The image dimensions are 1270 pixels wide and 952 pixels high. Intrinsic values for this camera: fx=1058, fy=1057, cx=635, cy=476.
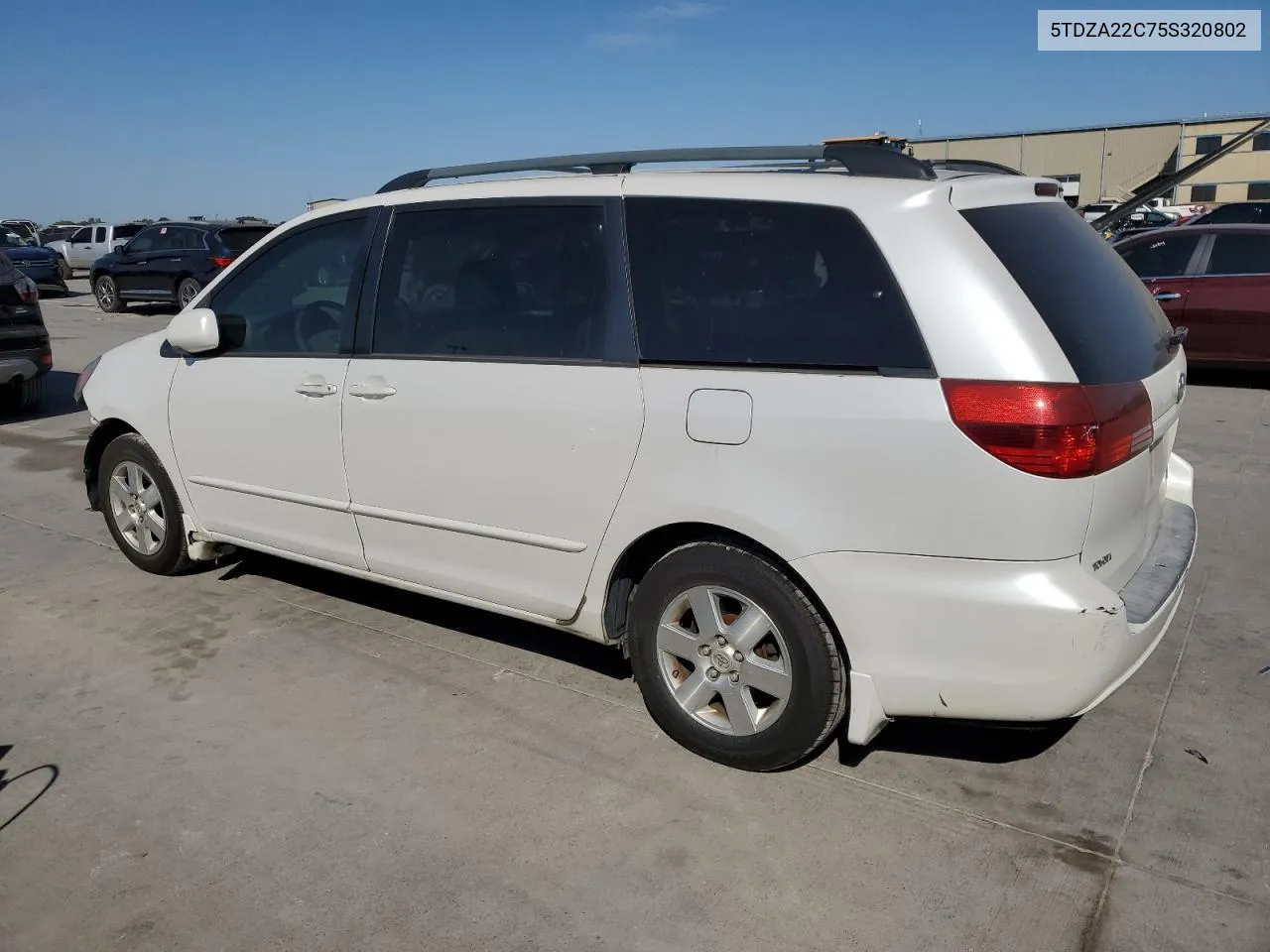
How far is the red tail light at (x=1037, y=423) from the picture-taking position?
2719 millimetres

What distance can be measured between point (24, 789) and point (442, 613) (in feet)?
5.94

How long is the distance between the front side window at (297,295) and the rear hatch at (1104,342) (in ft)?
8.07

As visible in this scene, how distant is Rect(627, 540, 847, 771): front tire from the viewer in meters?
3.10

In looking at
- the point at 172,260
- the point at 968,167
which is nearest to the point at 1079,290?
the point at 968,167

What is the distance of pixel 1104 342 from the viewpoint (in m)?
3.02

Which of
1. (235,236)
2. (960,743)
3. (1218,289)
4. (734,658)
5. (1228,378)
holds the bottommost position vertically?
(1228,378)

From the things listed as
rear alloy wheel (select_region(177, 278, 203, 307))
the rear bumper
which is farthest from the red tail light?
rear alloy wheel (select_region(177, 278, 203, 307))

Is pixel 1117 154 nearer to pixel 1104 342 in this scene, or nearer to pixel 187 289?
pixel 187 289

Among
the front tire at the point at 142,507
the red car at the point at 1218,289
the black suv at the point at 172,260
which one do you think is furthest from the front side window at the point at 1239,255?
the black suv at the point at 172,260

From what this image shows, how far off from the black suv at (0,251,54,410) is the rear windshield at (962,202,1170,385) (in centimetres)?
840

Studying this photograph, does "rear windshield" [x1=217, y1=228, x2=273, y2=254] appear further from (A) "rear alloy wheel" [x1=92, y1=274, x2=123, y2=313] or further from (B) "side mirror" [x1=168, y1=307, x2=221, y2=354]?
(B) "side mirror" [x1=168, y1=307, x2=221, y2=354]

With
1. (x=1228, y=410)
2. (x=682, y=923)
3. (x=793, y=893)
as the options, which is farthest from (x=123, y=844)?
(x=1228, y=410)

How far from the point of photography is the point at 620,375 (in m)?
3.36

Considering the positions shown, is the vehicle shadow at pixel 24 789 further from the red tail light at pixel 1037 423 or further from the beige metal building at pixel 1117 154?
the beige metal building at pixel 1117 154
